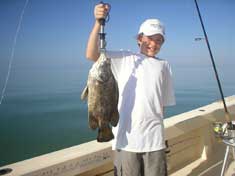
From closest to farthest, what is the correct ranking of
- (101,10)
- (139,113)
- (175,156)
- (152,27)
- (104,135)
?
(101,10) < (104,135) < (139,113) < (152,27) < (175,156)

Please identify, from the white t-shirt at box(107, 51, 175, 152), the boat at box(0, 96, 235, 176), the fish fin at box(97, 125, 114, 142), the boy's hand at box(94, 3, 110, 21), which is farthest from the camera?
the boat at box(0, 96, 235, 176)

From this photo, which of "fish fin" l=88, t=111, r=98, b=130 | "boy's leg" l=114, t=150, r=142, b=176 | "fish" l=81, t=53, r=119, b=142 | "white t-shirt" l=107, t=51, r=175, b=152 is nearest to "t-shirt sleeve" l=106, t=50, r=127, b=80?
"white t-shirt" l=107, t=51, r=175, b=152

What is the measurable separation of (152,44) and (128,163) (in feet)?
3.07

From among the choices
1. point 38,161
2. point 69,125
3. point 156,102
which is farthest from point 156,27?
point 69,125

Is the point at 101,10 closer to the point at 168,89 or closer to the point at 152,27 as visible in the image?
the point at 152,27

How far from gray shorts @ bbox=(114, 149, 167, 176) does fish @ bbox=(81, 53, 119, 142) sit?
259mm

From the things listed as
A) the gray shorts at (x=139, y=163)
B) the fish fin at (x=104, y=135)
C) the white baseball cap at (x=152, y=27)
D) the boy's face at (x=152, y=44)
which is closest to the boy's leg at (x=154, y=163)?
the gray shorts at (x=139, y=163)

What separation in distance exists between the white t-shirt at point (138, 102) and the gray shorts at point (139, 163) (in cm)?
5

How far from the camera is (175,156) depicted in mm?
3562

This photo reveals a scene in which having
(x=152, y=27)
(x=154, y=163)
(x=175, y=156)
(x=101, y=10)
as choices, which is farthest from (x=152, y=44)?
(x=175, y=156)

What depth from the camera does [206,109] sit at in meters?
4.19

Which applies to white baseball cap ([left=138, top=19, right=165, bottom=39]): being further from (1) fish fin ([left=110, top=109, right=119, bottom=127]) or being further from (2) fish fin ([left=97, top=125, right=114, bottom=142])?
(2) fish fin ([left=97, top=125, right=114, bottom=142])

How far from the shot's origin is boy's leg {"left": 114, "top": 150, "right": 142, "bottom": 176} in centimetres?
190

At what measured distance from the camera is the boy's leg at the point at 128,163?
190 centimetres
